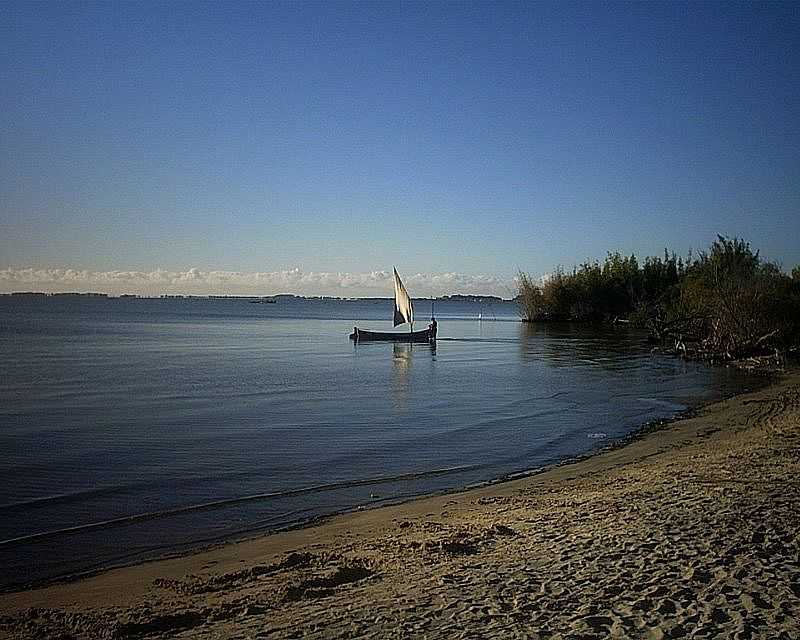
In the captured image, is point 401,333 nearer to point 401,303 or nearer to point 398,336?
point 398,336

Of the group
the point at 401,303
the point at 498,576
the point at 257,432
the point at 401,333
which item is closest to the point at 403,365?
the point at 401,333

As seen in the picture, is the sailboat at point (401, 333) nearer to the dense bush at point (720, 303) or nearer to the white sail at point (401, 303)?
the white sail at point (401, 303)

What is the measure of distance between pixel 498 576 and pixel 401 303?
5054cm

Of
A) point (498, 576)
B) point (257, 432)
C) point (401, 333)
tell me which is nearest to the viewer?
point (498, 576)

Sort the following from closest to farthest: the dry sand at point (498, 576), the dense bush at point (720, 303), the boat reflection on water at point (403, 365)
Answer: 1. the dry sand at point (498, 576)
2. the boat reflection on water at point (403, 365)
3. the dense bush at point (720, 303)

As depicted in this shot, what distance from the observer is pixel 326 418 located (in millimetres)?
20562

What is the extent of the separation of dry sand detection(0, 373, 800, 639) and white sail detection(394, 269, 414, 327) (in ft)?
147

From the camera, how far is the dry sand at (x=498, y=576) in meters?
5.95

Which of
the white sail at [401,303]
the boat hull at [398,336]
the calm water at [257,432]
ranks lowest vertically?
the calm water at [257,432]

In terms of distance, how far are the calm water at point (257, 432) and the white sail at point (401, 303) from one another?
52.9 ft

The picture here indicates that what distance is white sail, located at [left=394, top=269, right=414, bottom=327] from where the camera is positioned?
5606cm

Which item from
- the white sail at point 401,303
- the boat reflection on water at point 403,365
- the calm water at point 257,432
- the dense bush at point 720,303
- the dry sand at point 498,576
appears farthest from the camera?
the white sail at point 401,303

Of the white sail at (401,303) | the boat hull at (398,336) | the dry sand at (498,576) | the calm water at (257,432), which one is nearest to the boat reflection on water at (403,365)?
the calm water at (257,432)

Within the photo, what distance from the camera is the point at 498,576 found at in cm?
713
